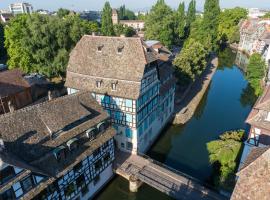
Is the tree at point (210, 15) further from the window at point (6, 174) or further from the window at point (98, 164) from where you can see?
the window at point (6, 174)

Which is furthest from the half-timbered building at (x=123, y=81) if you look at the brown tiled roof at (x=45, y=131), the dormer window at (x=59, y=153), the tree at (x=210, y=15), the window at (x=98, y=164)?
the tree at (x=210, y=15)

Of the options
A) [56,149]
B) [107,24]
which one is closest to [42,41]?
[56,149]

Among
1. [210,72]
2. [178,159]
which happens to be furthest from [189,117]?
[210,72]

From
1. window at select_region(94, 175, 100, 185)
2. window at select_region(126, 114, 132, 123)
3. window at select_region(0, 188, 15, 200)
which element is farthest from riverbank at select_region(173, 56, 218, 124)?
window at select_region(0, 188, 15, 200)

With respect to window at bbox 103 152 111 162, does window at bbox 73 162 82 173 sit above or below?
above

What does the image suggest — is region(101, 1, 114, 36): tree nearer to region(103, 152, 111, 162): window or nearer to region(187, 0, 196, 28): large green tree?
region(187, 0, 196, 28): large green tree

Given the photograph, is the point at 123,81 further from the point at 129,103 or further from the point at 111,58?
the point at 111,58
